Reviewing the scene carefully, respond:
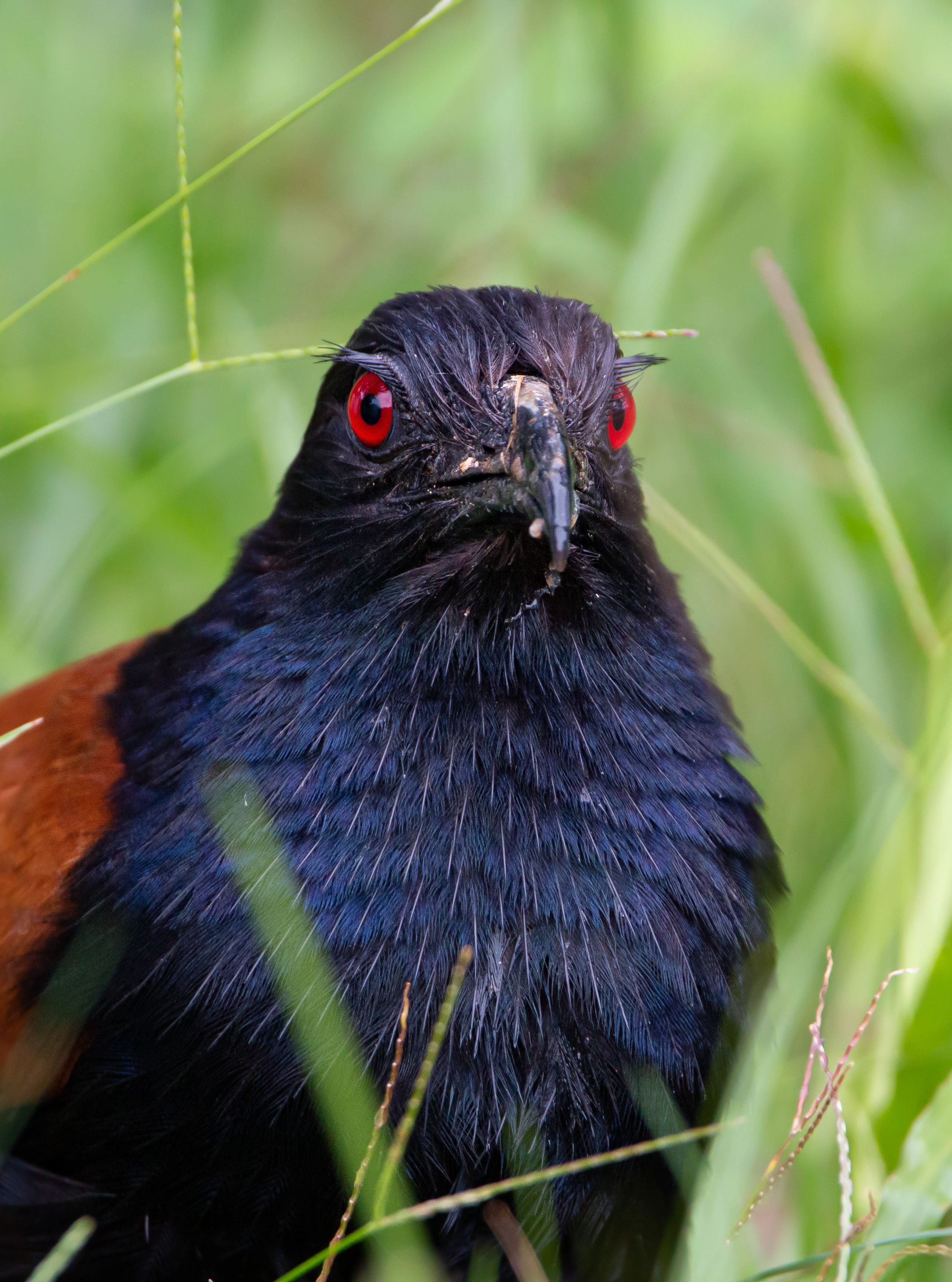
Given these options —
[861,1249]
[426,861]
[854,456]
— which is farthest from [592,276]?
[861,1249]

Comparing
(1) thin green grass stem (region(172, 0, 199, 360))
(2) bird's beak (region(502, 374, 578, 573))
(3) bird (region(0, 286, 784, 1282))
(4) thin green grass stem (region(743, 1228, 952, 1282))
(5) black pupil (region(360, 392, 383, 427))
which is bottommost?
(4) thin green grass stem (region(743, 1228, 952, 1282))

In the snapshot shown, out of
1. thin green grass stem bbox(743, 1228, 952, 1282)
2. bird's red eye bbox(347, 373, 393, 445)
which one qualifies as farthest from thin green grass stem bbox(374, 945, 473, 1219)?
bird's red eye bbox(347, 373, 393, 445)

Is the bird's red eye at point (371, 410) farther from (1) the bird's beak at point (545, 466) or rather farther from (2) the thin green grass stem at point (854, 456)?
(2) the thin green grass stem at point (854, 456)

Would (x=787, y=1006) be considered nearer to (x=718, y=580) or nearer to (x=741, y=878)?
(x=741, y=878)

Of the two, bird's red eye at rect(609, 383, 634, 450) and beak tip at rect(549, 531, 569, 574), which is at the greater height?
bird's red eye at rect(609, 383, 634, 450)

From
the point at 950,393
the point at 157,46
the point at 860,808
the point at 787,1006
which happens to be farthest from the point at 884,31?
the point at 787,1006

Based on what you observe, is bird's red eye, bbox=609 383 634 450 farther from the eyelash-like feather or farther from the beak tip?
the beak tip

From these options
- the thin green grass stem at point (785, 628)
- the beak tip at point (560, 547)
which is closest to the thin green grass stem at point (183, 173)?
the beak tip at point (560, 547)
